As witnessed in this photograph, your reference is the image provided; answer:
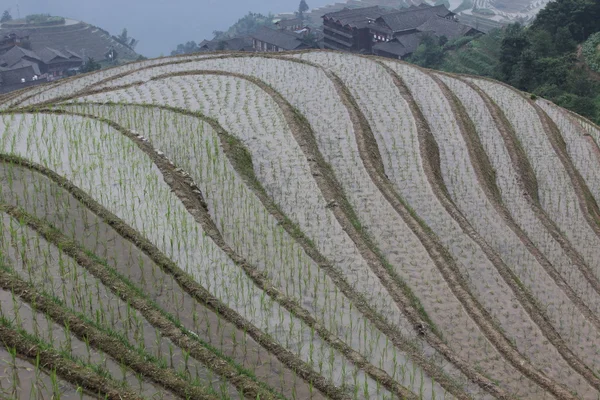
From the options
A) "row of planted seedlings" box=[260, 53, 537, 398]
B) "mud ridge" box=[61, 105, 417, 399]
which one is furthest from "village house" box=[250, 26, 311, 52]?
"mud ridge" box=[61, 105, 417, 399]

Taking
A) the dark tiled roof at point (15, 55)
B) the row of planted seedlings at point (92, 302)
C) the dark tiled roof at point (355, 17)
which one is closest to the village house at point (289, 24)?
the dark tiled roof at point (355, 17)

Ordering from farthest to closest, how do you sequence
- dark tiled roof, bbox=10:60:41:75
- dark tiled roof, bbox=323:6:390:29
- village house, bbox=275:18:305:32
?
1. village house, bbox=275:18:305:32
2. dark tiled roof, bbox=323:6:390:29
3. dark tiled roof, bbox=10:60:41:75

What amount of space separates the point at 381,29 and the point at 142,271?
3618 cm

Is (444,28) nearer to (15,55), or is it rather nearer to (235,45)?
(235,45)

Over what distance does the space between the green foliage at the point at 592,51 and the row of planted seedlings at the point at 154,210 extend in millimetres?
23001

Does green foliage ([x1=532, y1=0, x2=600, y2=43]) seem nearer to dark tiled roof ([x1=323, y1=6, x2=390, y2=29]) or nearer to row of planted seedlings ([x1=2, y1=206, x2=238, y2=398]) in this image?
dark tiled roof ([x1=323, y1=6, x2=390, y2=29])

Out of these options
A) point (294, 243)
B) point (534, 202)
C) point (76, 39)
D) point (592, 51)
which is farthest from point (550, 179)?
point (76, 39)

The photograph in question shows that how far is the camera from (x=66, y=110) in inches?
571

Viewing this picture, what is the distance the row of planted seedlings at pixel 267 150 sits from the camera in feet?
34.6

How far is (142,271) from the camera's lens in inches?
350

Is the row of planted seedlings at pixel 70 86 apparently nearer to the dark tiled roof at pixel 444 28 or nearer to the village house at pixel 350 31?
the village house at pixel 350 31

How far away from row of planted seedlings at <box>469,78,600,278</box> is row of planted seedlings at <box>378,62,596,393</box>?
5.28 ft

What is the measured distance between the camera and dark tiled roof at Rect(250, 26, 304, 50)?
1729 inches

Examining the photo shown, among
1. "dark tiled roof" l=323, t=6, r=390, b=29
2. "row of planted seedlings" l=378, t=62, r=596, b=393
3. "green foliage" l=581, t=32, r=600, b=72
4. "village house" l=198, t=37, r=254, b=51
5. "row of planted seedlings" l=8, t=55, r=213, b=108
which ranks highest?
"dark tiled roof" l=323, t=6, r=390, b=29
